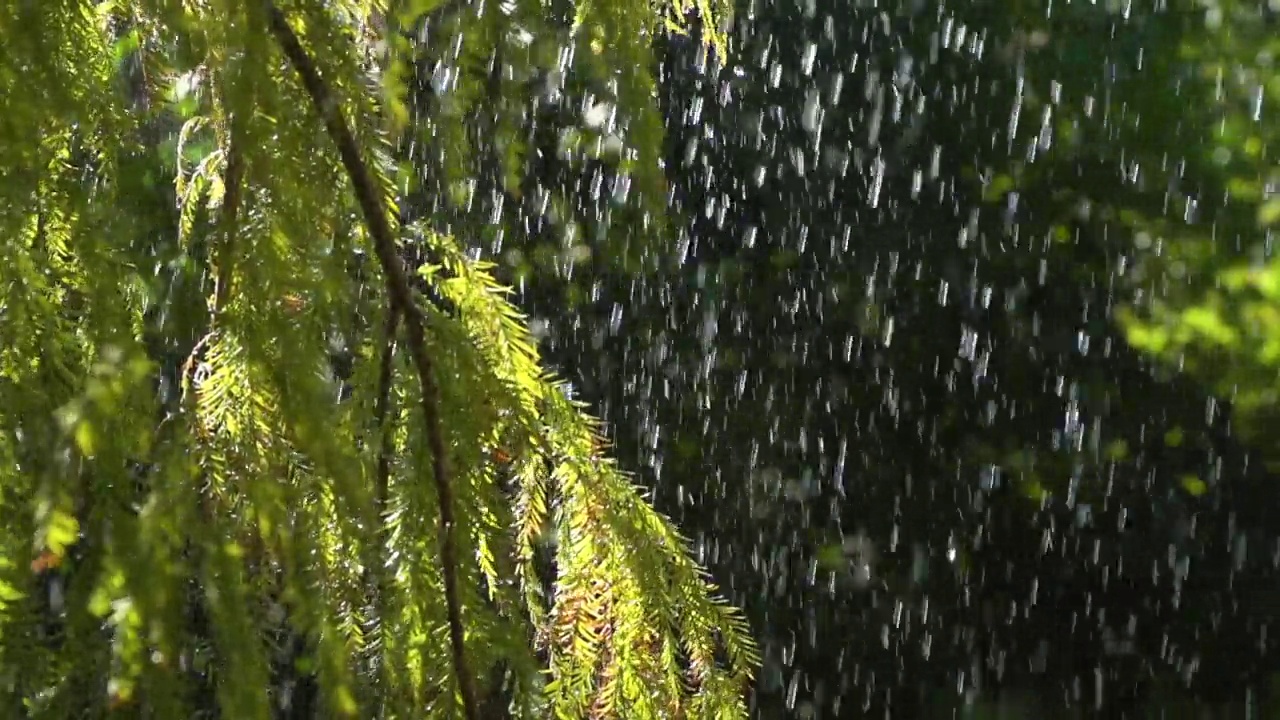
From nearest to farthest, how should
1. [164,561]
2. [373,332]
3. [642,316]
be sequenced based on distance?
[164,561] < [373,332] < [642,316]

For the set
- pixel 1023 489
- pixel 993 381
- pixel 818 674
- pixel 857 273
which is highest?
pixel 857 273

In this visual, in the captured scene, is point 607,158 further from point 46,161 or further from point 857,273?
point 46,161

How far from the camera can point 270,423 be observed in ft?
2.05

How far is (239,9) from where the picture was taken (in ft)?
1.88

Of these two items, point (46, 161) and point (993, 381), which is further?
point (993, 381)

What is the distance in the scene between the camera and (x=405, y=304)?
658mm

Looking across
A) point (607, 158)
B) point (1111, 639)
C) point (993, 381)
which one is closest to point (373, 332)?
point (607, 158)

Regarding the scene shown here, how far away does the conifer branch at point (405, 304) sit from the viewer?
61 cm

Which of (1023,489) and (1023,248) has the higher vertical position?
(1023,248)

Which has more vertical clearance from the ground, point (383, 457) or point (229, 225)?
point (229, 225)

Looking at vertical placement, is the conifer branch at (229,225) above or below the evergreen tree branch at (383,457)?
above

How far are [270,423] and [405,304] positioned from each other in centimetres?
9

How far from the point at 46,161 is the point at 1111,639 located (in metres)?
3.17

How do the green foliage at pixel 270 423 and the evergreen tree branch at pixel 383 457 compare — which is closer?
the green foliage at pixel 270 423
